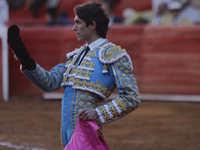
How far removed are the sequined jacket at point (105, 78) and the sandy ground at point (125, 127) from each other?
1741 millimetres

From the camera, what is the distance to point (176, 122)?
199 inches

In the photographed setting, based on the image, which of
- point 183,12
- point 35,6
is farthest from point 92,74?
point 35,6

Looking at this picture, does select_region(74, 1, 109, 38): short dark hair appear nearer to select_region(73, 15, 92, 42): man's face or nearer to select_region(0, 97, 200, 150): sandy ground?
select_region(73, 15, 92, 42): man's face

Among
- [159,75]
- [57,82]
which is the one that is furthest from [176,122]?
[57,82]

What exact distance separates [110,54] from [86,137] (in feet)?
1.36

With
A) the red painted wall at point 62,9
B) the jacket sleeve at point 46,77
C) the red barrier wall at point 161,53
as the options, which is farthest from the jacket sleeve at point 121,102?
the red painted wall at point 62,9

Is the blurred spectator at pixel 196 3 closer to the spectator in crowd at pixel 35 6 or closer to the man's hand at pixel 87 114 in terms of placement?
the spectator in crowd at pixel 35 6

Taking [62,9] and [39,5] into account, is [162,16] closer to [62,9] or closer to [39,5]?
[62,9]

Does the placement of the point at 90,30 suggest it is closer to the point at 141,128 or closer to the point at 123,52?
the point at 123,52

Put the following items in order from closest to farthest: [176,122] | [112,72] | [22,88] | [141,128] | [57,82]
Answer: [112,72], [57,82], [141,128], [176,122], [22,88]

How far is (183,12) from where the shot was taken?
7930 mm

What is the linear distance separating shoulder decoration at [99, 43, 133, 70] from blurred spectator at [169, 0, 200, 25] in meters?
5.50

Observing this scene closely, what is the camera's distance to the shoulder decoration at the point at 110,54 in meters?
1.85

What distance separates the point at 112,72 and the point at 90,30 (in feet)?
0.82
